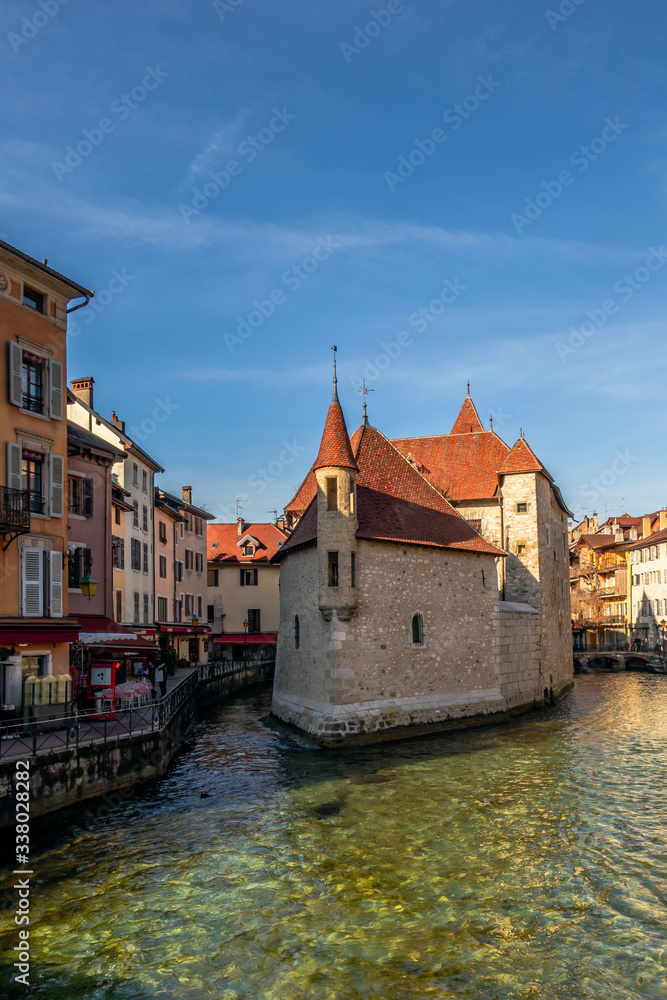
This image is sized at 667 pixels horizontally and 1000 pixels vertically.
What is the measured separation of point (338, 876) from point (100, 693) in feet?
34.6

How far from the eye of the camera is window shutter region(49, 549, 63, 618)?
767 inches

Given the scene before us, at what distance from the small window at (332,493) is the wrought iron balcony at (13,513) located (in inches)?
337

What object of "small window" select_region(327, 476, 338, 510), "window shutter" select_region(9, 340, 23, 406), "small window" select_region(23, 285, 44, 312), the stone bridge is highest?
"small window" select_region(23, 285, 44, 312)

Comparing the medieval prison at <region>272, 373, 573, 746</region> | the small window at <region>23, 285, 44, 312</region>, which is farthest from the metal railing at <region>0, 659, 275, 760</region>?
the small window at <region>23, 285, 44, 312</region>

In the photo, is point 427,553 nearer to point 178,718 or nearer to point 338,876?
point 178,718

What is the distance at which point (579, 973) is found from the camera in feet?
28.6

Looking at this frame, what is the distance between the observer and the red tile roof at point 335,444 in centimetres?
2275

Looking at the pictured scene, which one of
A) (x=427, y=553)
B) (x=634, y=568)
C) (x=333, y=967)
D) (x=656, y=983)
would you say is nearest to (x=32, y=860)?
(x=333, y=967)

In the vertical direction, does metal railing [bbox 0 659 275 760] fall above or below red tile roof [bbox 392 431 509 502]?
below

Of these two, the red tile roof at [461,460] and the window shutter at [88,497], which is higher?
the red tile roof at [461,460]

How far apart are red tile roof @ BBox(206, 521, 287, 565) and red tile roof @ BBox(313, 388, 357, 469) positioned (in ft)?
106

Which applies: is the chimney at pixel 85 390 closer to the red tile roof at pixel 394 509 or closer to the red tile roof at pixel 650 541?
the red tile roof at pixel 394 509

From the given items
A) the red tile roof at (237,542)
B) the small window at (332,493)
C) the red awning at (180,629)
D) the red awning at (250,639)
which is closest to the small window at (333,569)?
the small window at (332,493)

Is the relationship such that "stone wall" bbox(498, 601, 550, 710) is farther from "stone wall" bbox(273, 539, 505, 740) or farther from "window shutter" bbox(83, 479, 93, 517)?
"window shutter" bbox(83, 479, 93, 517)
